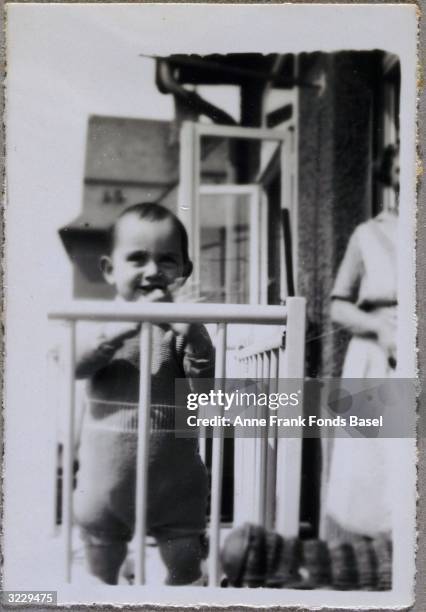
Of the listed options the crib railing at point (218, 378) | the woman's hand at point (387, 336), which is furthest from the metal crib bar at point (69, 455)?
the woman's hand at point (387, 336)

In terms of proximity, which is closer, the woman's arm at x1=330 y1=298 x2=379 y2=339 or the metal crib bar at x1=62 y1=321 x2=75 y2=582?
the metal crib bar at x1=62 y1=321 x2=75 y2=582

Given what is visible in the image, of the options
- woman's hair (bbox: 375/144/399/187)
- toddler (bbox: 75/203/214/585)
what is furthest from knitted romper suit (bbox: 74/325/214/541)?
woman's hair (bbox: 375/144/399/187)

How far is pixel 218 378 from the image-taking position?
1300 millimetres

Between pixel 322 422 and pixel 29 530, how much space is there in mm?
706

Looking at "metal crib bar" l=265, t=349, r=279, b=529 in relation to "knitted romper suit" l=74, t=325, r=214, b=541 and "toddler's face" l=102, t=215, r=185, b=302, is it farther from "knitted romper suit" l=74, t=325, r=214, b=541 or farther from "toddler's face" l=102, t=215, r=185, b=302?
"toddler's face" l=102, t=215, r=185, b=302

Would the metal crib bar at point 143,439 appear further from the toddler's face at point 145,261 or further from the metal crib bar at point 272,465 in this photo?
the metal crib bar at point 272,465

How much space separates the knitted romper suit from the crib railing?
54 mm

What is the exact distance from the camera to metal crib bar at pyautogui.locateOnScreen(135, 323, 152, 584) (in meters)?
1.23

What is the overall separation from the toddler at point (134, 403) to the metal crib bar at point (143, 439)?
7cm

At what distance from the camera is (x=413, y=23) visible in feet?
4.47

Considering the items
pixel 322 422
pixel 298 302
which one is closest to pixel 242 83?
pixel 298 302

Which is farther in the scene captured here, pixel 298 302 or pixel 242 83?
pixel 242 83

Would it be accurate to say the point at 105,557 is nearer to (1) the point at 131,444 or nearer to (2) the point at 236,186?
(1) the point at 131,444

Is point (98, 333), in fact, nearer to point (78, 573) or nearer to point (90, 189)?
point (90, 189)
